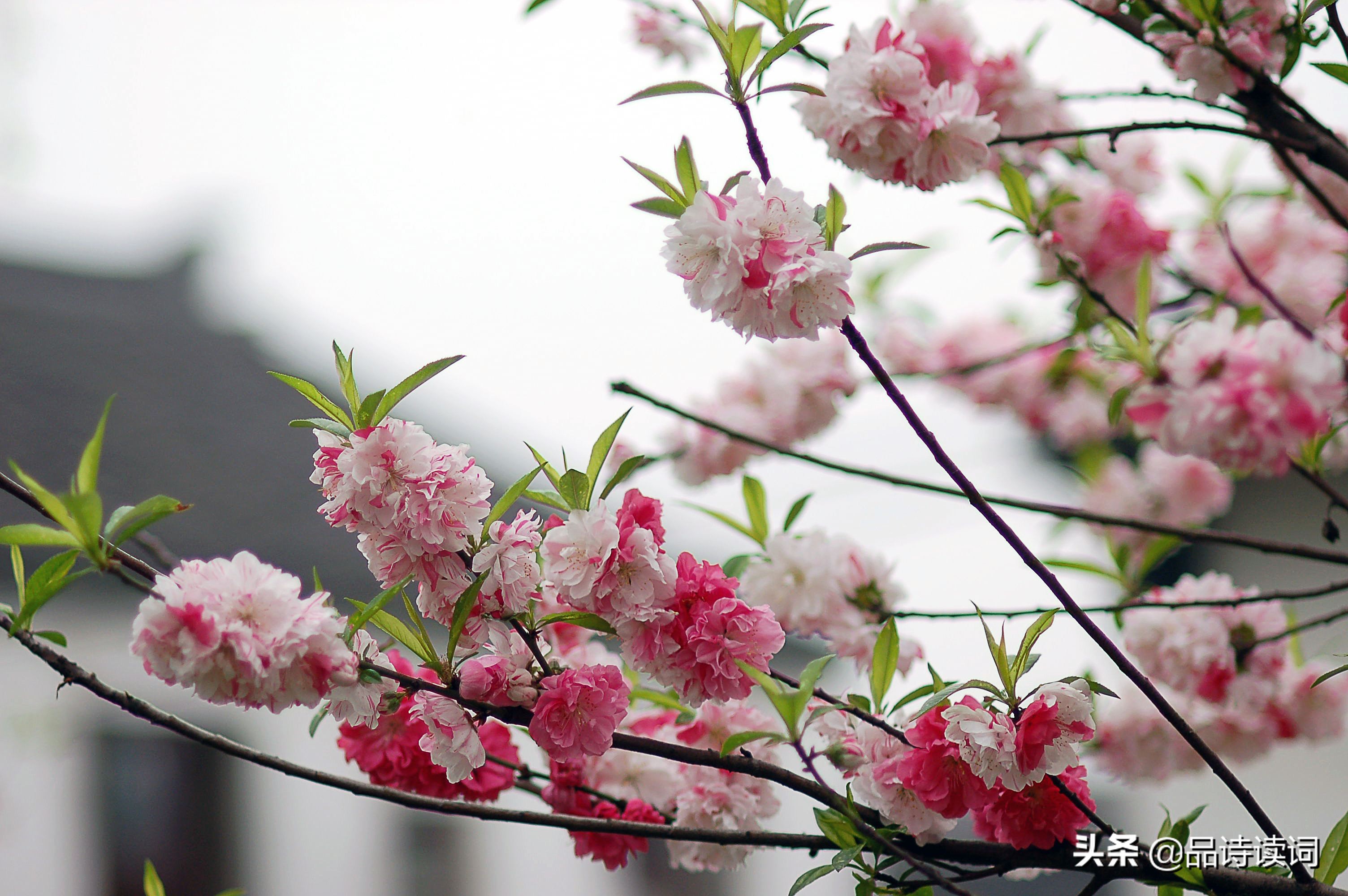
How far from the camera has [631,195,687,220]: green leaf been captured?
67 centimetres

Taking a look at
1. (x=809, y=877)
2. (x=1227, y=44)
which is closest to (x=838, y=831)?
(x=809, y=877)

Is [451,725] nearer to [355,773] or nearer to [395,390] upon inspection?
[395,390]

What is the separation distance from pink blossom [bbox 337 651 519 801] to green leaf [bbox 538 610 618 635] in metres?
0.21

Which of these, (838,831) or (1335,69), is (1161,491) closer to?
(1335,69)

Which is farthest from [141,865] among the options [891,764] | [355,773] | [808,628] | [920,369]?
[891,764]

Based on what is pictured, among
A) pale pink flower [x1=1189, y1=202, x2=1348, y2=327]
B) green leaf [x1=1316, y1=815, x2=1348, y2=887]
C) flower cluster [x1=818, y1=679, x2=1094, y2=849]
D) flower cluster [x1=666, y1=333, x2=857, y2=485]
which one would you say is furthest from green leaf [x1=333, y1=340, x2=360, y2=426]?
pale pink flower [x1=1189, y1=202, x2=1348, y2=327]

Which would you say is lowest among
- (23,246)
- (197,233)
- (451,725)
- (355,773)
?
(451,725)

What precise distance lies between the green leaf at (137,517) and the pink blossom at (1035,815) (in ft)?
1.92

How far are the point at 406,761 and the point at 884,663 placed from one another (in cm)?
40

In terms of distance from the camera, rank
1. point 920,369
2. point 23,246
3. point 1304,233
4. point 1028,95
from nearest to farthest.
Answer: point 1028,95 < point 1304,233 < point 920,369 < point 23,246

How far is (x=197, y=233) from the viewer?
709cm

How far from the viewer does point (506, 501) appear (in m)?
0.70

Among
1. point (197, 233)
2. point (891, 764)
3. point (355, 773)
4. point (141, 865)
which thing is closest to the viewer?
point (891, 764)

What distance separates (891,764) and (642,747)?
0.19m
